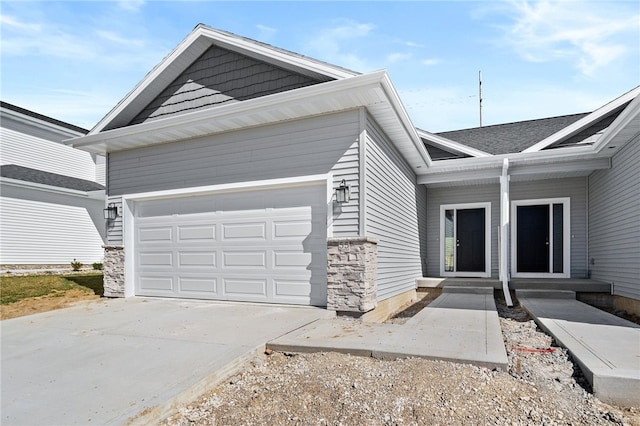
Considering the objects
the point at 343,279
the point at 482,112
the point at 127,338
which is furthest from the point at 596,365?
the point at 482,112

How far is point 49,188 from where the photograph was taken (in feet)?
44.9

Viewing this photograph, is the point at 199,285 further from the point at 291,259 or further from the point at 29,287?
the point at 29,287

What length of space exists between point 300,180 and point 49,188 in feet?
39.9

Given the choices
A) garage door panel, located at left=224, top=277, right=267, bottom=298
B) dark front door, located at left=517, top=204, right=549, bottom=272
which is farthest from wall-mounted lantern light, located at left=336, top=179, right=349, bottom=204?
dark front door, located at left=517, top=204, right=549, bottom=272

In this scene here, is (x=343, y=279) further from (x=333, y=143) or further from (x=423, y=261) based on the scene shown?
(x=423, y=261)

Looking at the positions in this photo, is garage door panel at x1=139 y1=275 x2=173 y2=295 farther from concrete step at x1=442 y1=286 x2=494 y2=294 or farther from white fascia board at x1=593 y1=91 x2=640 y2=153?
white fascia board at x1=593 y1=91 x2=640 y2=153

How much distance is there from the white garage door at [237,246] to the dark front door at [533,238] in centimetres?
635

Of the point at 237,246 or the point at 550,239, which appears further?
the point at 550,239

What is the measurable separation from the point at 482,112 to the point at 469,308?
20.8m

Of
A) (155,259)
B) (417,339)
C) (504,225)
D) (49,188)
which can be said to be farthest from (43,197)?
(504,225)

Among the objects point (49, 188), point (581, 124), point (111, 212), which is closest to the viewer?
point (111, 212)

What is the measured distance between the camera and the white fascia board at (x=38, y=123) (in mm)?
A: 14352

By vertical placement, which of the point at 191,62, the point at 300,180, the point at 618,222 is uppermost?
the point at 191,62

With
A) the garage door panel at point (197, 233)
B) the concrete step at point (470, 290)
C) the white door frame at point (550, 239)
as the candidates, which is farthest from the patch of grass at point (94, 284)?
the white door frame at point (550, 239)
